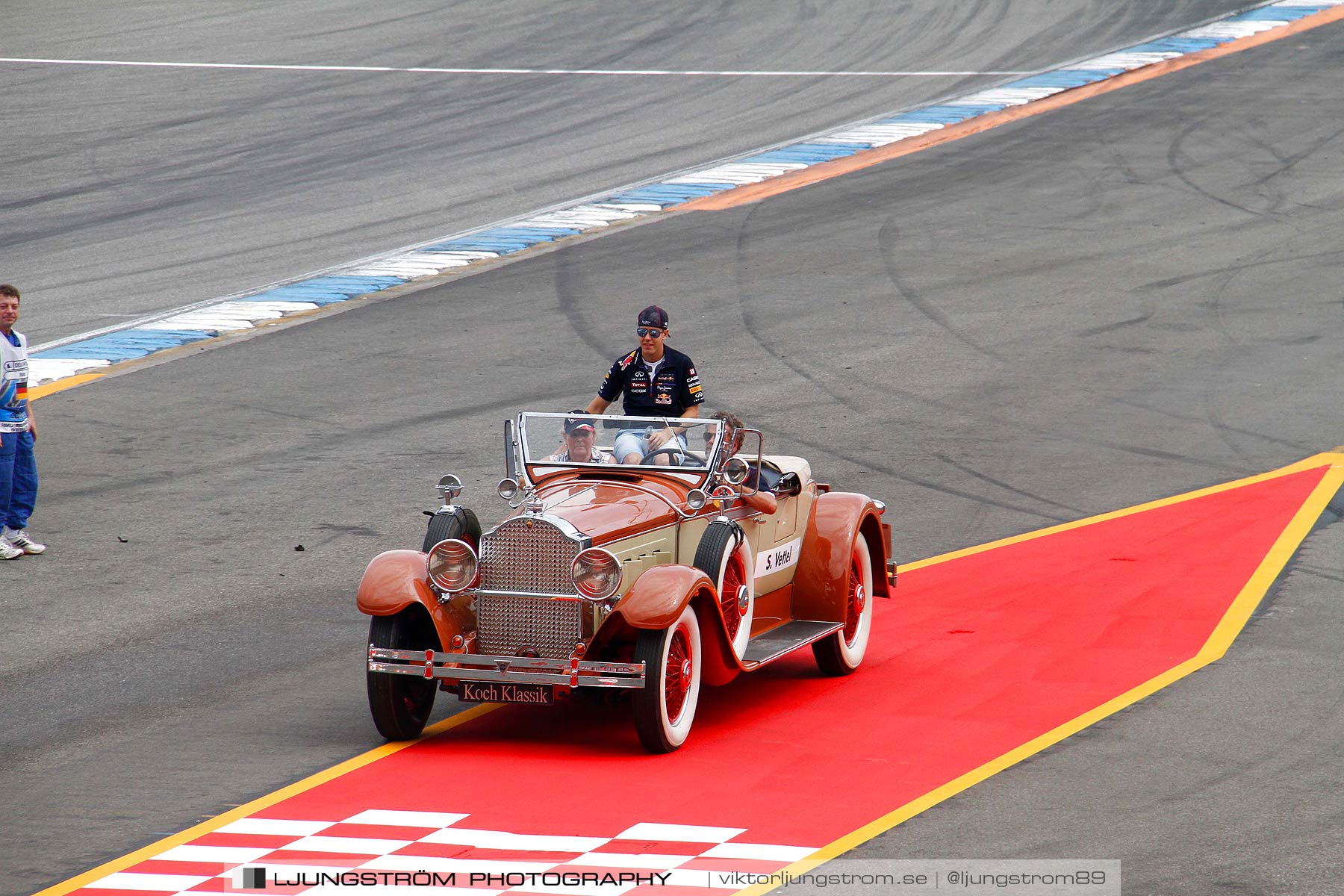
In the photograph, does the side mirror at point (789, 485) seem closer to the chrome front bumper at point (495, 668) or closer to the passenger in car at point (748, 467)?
the passenger in car at point (748, 467)

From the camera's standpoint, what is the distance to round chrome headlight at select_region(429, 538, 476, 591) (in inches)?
368

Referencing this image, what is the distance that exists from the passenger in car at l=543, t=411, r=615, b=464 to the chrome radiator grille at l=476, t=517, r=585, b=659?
1023 mm

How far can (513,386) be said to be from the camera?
18.3 metres

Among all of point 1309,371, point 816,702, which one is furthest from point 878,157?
point 816,702

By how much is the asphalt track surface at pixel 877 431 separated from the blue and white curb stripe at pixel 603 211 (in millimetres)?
767

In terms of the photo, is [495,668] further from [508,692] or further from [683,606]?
[683,606]

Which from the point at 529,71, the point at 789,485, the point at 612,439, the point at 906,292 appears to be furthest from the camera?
the point at 529,71

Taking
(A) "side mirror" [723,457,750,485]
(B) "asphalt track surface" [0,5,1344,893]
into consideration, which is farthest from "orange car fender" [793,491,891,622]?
(B) "asphalt track surface" [0,5,1344,893]

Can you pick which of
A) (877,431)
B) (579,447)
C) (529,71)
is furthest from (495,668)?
(529,71)

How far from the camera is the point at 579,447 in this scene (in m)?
10.4

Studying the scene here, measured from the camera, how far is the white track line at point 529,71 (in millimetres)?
33375

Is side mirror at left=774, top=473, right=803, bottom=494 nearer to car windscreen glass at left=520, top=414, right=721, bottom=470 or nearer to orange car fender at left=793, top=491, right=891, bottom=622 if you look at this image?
orange car fender at left=793, top=491, right=891, bottom=622

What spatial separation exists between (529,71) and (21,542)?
22.5 meters

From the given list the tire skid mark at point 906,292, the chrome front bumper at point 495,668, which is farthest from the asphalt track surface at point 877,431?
the chrome front bumper at point 495,668
